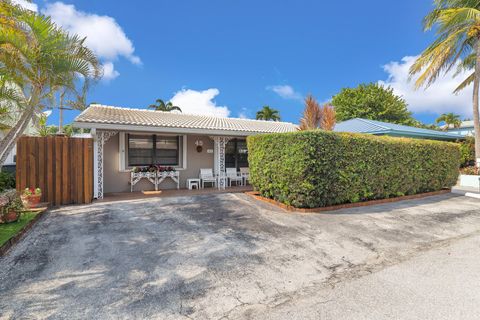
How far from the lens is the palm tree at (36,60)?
4535 millimetres

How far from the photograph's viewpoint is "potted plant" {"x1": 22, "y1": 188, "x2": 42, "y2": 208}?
245 inches

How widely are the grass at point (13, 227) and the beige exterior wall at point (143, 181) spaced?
12.9ft

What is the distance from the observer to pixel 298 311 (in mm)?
2518

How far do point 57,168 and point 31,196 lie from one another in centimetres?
104

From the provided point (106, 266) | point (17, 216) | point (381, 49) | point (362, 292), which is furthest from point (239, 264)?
point (381, 49)

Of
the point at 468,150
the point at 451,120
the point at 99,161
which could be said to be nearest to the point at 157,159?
the point at 99,161

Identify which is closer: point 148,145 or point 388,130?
point 148,145

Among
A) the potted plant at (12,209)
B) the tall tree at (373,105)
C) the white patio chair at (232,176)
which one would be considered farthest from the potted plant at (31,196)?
the tall tree at (373,105)

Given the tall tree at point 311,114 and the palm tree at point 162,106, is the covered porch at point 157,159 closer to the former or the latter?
the tall tree at point 311,114

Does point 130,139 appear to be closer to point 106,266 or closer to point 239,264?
point 106,266

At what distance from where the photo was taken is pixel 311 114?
9.33m

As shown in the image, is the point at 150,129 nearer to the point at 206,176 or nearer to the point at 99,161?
the point at 99,161

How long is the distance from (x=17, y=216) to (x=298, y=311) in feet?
21.3

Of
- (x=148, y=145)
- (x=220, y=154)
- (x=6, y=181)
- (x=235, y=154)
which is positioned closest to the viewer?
(x=6, y=181)
